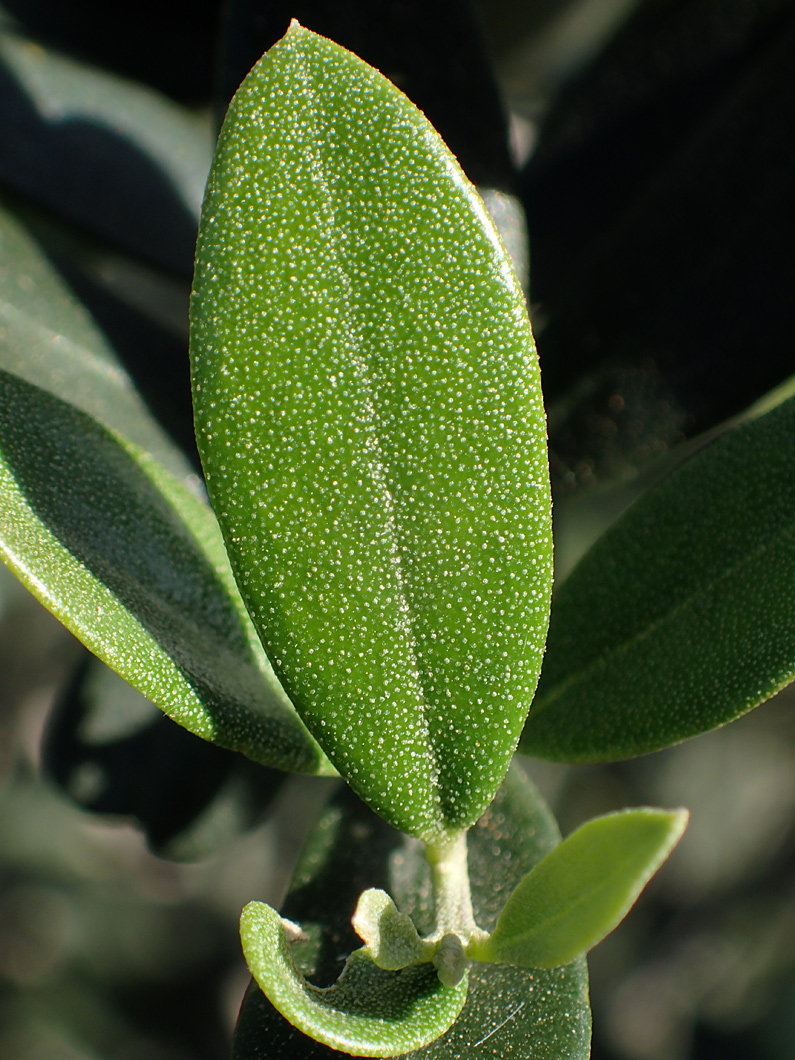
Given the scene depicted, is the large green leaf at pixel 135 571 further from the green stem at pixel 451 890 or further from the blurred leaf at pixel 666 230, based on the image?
the blurred leaf at pixel 666 230

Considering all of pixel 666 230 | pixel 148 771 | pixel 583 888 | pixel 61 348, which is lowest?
pixel 148 771

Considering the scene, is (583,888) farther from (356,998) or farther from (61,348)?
(61,348)

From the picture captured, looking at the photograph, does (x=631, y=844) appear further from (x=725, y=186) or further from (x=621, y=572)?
(x=725, y=186)

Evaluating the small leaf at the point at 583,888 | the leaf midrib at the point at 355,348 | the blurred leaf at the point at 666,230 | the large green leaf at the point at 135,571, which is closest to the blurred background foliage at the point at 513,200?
the blurred leaf at the point at 666,230

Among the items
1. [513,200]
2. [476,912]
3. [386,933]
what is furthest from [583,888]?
[513,200]

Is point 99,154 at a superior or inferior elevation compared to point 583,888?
inferior

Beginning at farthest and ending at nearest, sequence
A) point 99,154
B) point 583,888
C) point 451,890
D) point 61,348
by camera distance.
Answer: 1. point 99,154
2. point 61,348
3. point 451,890
4. point 583,888
